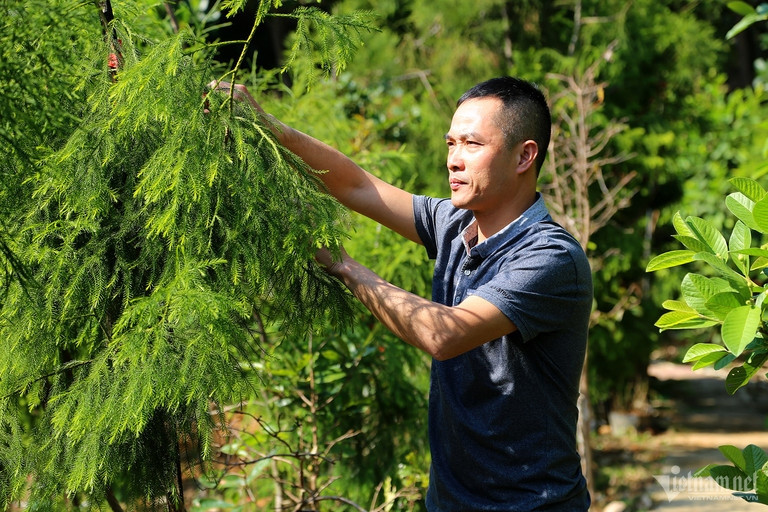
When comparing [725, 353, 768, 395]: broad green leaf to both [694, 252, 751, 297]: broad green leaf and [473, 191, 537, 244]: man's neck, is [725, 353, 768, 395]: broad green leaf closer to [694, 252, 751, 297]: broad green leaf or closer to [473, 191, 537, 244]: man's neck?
[694, 252, 751, 297]: broad green leaf

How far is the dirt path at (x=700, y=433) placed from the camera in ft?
20.6

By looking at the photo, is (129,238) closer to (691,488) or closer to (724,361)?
(724,361)

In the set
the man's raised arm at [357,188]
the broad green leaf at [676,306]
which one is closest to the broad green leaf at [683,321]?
the broad green leaf at [676,306]

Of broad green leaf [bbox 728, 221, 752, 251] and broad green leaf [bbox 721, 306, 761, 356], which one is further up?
broad green leaf [bbox 728, 221, 752, 251]

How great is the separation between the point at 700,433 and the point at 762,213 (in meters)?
6.93

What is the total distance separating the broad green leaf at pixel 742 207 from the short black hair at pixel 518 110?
516 millimetres

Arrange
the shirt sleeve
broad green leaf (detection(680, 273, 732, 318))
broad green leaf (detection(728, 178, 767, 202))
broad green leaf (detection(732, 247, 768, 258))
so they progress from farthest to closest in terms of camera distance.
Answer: the shirt sleeve
broad green leaf (detection(728, 178, 767, 202))
broad green leaf (detection(680, 273, 732, 318))
broad green leaf (detection(732, 247, 768, 258))

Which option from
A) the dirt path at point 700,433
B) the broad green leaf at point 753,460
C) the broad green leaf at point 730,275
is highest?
the broad green leaf at point 730,275

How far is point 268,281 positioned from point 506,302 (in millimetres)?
575

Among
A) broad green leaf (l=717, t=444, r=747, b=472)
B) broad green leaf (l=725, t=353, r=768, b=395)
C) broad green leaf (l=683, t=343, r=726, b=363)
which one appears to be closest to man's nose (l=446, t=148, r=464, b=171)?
broad green leaf (l=683, t=343, r=726, b=363)

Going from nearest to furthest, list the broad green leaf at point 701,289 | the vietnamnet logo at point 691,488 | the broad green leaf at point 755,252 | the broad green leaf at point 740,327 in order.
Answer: the broad green leaf at point 740,327
the broad green leaf at point 755,252
the broad green leaf at point 701,289
the vietnamnet logo at point 691,488

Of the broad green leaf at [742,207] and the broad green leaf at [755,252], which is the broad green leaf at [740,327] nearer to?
the broad green leaf at [755,252]

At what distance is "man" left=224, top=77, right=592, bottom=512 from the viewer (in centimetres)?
208

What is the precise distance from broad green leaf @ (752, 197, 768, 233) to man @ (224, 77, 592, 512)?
43 centimetres
